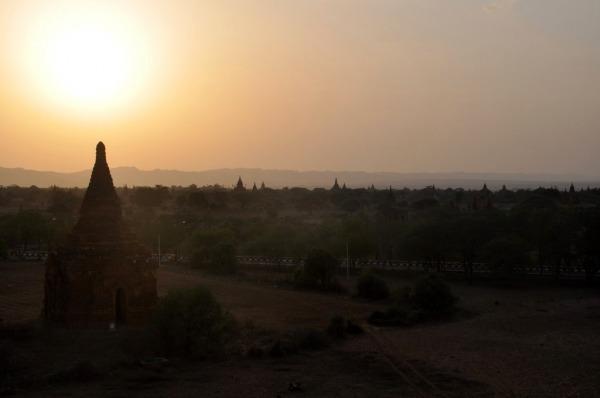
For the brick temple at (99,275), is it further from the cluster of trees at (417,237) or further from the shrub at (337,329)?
the cluster of trees at (417,237)

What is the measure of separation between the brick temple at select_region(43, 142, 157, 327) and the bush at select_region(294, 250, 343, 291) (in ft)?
50.6

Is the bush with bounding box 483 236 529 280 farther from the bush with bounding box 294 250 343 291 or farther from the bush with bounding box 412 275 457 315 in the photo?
the bush with bounding box 412 275 457 315

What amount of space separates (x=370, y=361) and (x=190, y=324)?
6305 millimetres

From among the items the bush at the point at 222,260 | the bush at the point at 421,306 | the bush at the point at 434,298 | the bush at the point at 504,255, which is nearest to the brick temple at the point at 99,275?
the bush at the point at 421,306

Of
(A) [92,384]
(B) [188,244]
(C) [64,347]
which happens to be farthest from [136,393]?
(B) [188,244]

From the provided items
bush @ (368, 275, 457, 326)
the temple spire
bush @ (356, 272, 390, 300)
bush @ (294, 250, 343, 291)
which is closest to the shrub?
bush @ (368, 275, 457, 326)

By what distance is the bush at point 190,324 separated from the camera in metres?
22.2

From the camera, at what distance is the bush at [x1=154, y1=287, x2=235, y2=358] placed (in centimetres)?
2219

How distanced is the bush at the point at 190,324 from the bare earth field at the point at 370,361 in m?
0.88

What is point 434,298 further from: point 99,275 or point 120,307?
point 99,275

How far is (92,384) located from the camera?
18672 millimetres

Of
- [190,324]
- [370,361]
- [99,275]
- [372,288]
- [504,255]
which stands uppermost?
[99,275]

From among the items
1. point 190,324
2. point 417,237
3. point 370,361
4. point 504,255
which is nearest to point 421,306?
point 370,361

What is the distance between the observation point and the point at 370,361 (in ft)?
73.4
